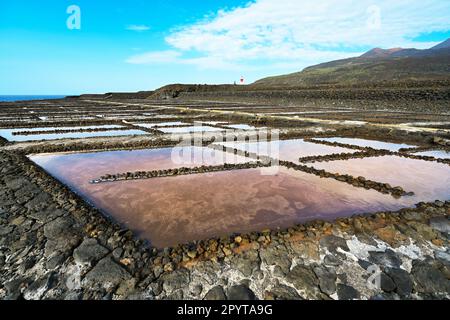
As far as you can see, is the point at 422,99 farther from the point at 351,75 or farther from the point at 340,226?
the point at 351,75

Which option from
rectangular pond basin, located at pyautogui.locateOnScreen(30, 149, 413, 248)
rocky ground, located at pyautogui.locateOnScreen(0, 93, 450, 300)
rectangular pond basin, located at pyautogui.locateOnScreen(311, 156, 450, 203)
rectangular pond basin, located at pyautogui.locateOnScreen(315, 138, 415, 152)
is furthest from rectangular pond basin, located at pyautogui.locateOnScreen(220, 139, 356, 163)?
rocky ground, located at pyautogui.locateOnScreen(0, 93, 450, 300)

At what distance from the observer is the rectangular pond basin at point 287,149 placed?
9938 millimetres

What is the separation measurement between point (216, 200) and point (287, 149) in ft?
19.6

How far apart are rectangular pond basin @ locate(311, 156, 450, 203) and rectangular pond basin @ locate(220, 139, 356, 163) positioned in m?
1.20

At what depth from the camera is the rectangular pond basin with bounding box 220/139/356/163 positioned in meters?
9.94

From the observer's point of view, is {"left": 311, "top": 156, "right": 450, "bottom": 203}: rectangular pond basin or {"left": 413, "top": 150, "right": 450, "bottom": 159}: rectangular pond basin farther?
{"left": 413, "top": 150, "right": 450, "bottom": 159}: rectangular pond basin

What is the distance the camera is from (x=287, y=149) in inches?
432

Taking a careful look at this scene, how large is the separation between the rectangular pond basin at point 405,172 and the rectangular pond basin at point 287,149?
3.94ft

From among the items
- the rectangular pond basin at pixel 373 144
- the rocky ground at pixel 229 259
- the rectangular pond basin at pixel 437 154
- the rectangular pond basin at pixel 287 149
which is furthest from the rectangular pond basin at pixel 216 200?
the rectangular pond basin at pixel 373 144

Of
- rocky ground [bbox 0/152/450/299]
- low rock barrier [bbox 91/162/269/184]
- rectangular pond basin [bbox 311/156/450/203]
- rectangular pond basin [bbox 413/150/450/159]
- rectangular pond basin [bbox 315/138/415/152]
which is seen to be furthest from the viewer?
rectangular pond basin [bbox 315/138/415/152]

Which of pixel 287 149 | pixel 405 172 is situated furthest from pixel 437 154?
pixel 287 149

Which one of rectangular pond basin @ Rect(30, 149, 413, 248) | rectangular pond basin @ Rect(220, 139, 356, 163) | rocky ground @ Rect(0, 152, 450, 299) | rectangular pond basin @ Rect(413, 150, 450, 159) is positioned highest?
rectangular pond basin @ Rect(220, 139, 356, 163)

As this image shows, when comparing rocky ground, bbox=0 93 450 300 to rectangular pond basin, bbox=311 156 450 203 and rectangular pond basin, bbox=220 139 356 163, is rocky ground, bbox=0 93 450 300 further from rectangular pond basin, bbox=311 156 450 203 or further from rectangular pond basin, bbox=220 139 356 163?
rectangular pond basin, bbox=220 139 356 163

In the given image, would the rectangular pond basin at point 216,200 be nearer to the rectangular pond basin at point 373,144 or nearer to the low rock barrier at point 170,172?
the low rock barrier at point 170,172
